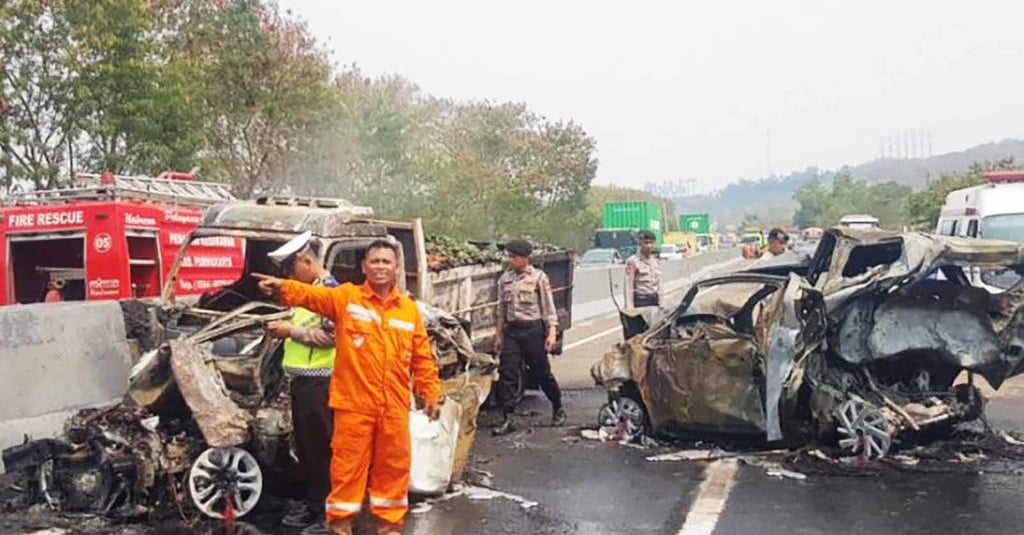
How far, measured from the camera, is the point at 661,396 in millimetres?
8609

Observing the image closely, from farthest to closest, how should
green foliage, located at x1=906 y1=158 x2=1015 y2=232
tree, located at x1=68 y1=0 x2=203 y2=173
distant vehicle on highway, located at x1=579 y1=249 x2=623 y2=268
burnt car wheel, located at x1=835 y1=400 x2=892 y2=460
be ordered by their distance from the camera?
green foliage, located at x1=906 y1=158 x2=1015 y2=232
distant vehicle on highway, located at x1=579 y1=249 x2=623 y2=268
tree, located at x1=68 y1=0 x2=203 y2=173
burnt car wheel, located at x1=835 y1=400 x2=892 y2=460

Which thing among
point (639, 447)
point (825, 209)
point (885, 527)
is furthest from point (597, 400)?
point (825, 209)

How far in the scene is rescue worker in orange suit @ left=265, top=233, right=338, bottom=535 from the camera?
5.66 metres

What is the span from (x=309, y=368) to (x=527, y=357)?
4.08 m

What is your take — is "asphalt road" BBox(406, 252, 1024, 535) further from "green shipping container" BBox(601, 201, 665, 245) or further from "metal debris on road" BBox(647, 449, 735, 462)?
"green shipping container" BBox(601, 201, 665, 245)

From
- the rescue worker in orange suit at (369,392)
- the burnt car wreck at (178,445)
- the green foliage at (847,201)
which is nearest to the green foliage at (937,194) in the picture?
the green foliage at (847,201)

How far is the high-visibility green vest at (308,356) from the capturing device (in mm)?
5742

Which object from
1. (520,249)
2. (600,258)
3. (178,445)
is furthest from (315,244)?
(600,258)

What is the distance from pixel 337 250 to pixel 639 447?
9.49 ft

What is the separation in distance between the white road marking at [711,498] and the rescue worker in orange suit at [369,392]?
1.85 meters

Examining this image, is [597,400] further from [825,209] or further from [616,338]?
[825,209]

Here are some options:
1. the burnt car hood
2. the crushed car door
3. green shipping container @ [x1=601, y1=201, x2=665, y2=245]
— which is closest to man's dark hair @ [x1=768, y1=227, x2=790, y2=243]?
the burnt car hood

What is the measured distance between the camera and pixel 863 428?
Answer: 25.1 ft

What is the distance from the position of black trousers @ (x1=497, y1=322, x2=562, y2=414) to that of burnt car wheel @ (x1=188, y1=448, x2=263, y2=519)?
12.0 feet
